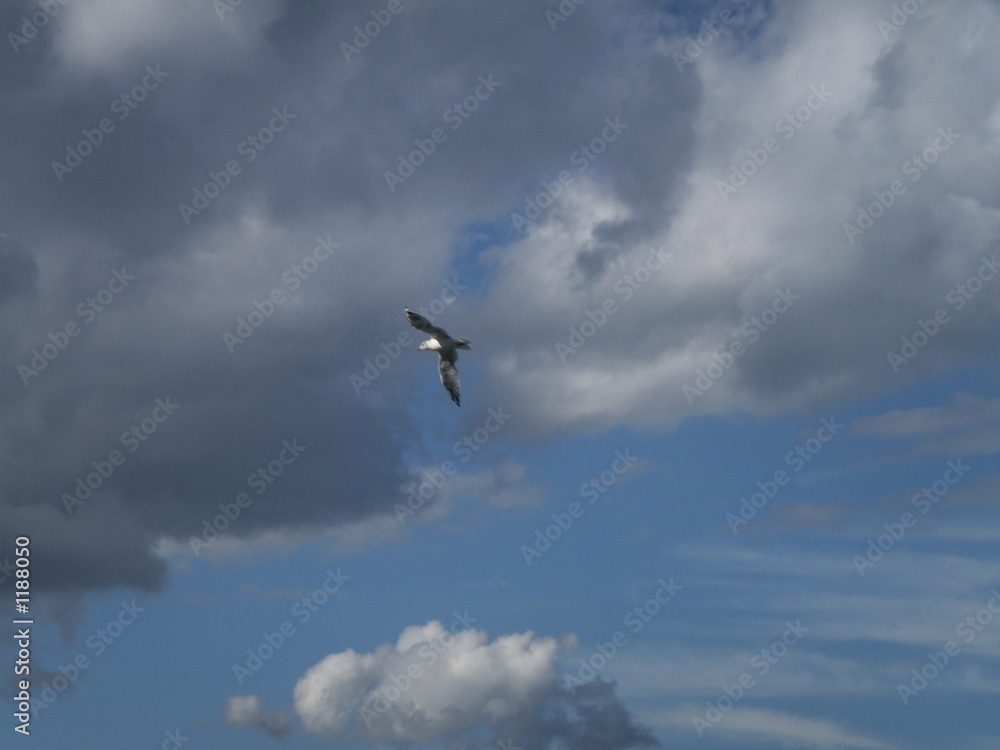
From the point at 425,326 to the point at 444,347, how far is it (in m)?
4.59

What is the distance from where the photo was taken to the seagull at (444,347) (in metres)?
96.4

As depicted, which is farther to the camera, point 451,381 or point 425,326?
point 451,381

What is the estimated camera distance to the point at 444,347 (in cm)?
10106

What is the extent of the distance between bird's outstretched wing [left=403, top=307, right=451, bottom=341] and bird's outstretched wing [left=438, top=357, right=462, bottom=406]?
5.91 meters

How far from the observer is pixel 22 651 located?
106 metres

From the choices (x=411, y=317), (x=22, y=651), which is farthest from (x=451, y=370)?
(x=22, y=651)

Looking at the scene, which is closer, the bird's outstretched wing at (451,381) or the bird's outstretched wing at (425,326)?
the bird's outstretched wing at (425,326)

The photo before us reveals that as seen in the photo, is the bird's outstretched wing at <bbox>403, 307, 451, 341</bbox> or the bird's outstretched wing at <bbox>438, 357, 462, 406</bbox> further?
the bird's outstretched wing at <bbox>438, 357, 462, 406</bbox>

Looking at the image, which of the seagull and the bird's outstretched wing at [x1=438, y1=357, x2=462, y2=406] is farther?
the bird's outstretched wing at [x1=438, y1=357, x2=462, y2=406]

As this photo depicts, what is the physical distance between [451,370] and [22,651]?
46.2 metres

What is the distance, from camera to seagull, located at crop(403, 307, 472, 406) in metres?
96.4

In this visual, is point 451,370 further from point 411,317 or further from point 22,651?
point 22,651

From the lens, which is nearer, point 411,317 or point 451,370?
point 411,317

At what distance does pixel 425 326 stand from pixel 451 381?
1020 cm
